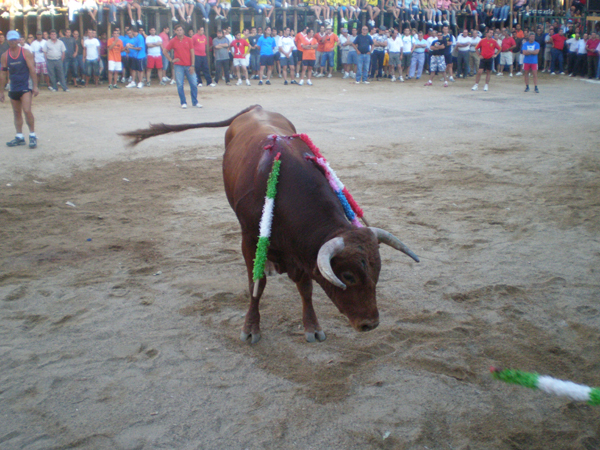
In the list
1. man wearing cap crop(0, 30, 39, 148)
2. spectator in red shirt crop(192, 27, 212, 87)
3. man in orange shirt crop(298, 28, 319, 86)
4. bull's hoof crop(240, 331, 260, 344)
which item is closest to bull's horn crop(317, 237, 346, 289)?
bull's hoof crop(240, 331, 260, 344)

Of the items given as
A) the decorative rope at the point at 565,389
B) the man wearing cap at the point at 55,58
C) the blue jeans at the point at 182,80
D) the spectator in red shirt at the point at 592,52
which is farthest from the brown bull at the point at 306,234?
the spectator in red shirt at the point at 592,52

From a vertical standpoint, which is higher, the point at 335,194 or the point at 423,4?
the point at 423,4

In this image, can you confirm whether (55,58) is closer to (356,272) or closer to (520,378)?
(356,272)

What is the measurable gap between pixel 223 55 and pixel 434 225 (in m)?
16.0

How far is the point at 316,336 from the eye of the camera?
3.80 meters

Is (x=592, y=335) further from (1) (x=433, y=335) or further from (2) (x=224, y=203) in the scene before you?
(2) (x=224, y=203)

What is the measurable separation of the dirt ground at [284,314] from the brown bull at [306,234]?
1.67 feet

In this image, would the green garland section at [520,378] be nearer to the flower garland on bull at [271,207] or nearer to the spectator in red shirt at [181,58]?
the flower garland on bull at [271,207]

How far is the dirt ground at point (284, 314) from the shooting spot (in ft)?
9.58

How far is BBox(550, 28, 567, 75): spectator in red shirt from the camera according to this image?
78.3ft

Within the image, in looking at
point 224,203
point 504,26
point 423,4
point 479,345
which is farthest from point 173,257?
point 504,26

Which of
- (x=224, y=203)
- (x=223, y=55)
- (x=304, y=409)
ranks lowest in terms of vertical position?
(x=304, y=409)

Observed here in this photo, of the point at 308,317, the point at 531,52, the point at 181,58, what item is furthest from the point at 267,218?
the point at 531,52

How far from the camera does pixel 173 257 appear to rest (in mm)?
5094
